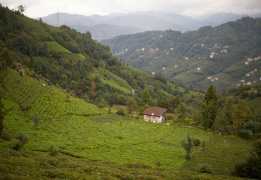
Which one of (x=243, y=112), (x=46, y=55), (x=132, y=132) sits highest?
(x=46, y=55)

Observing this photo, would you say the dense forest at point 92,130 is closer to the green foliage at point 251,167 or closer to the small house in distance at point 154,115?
the green foliage at point 251,167

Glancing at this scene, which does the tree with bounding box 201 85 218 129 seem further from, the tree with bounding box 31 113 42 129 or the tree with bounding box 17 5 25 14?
the tree with bounding box 17 5 25 14

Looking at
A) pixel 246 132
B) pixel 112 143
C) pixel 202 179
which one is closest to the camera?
pixel 202 179

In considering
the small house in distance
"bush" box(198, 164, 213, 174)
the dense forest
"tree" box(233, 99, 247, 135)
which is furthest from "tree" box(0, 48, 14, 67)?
"tree" box(233, 99, 247, 135)

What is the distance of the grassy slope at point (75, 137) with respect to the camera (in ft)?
96.9

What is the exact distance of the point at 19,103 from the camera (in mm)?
48875

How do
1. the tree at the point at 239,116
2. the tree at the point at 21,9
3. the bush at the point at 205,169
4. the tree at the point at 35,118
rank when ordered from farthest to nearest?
1. the tree at the point at 21,9
2. the tree at the point at 239,116
3. the tree at the point at 35,118
4. the bush at the point at 205,169

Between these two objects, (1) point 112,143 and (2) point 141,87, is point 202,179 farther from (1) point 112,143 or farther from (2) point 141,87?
(2) point 141,87

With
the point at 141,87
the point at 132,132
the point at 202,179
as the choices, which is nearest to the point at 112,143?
the point at 132,132

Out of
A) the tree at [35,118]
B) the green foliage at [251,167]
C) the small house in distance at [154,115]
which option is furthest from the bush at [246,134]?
the tree at [35,118]

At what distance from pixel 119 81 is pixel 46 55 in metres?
60.4

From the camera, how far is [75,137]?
40.3 meters

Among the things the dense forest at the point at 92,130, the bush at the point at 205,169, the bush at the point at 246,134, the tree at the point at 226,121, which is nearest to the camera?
the dense forest at the point at 92,130

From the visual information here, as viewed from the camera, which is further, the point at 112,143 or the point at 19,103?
the point at 19,103
